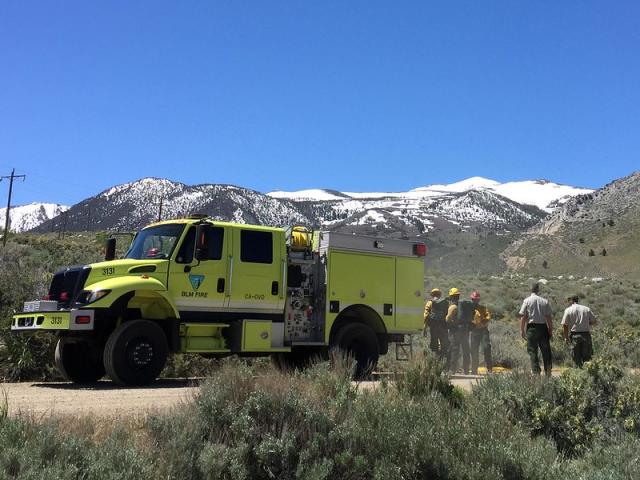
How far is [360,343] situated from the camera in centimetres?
1377

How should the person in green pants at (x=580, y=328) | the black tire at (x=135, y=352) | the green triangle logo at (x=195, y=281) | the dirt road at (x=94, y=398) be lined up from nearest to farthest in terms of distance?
the dirt road at (x=94, y=398) → the black tire at (x=135, y=352) → the green triangle logo at (x=195, y=281) → the person in green pants at (x=580, y=328)

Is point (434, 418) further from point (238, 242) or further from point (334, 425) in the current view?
point (238, 242)

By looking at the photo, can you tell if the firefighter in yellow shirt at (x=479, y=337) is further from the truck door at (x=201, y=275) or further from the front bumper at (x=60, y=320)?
the front bumper at (x=60, y=320)

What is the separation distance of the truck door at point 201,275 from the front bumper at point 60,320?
142cm

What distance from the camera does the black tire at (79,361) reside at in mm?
11711

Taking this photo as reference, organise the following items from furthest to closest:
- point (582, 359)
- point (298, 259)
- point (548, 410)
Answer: point (582, 359)
point (298, 259)
point (548, 410)

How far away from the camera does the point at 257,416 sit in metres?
7.04

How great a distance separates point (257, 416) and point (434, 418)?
194 cm

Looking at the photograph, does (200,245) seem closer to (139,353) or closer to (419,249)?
(139,353)

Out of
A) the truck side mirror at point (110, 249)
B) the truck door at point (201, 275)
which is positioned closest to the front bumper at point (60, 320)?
the truck door at point (201, 275)

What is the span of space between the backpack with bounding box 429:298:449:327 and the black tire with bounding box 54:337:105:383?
315 inches

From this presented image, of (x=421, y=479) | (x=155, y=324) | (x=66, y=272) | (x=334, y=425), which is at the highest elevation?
(x=66, y=272)

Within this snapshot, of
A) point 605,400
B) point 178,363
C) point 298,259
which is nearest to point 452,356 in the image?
point 298,259

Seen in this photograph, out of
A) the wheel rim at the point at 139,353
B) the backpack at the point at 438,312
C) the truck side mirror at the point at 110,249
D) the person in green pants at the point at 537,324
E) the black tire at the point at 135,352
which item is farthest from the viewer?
the backpack at the point at 438,312
